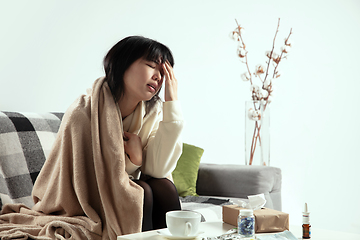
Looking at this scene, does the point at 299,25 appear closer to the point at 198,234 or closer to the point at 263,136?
the point at 263,136

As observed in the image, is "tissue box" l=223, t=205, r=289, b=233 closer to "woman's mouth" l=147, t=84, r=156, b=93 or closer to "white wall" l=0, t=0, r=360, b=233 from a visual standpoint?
"woman's mouth" l=147, t=84, r=156, b=93

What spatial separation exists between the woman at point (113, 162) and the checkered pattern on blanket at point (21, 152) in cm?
14

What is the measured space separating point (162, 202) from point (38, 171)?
623 millimetres

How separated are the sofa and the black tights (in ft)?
1.26

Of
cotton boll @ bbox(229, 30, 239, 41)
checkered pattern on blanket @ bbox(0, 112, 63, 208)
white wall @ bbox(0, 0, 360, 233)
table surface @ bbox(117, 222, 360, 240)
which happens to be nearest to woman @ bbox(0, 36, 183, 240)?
checkered pattern on blanket @ bbox(0, 112, 63, 208)

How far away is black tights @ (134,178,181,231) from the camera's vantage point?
118 cm

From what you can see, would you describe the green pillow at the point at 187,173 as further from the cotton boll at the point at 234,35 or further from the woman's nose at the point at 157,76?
the cotton boll at the point at 234,35

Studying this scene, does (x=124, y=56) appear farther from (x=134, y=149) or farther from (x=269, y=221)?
(x=269, y=221)

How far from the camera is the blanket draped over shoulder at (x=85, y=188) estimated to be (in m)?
1.12

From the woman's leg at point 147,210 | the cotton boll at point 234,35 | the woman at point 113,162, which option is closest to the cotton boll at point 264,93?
the cotton boll at point 234,35

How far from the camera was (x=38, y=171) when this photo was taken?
1.53m

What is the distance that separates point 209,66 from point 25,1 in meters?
1.51

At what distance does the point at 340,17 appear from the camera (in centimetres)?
297

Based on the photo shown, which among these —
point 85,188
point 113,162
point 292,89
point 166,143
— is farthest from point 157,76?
point 292,89
